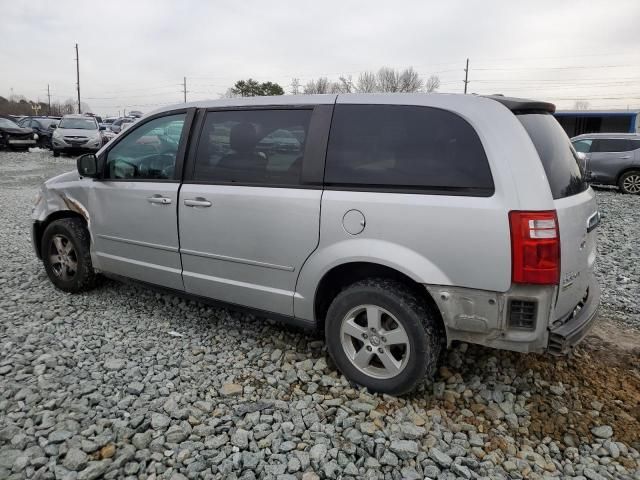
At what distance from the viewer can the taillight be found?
2449 mm

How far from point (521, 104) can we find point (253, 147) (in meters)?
1.74

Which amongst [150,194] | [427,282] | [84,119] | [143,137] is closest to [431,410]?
[427,282]

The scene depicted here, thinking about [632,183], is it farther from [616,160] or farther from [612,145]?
[612,145]

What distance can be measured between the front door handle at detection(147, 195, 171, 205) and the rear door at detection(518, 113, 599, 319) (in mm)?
2505

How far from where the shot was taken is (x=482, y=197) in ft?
8.36

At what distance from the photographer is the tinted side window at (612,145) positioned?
1326cm

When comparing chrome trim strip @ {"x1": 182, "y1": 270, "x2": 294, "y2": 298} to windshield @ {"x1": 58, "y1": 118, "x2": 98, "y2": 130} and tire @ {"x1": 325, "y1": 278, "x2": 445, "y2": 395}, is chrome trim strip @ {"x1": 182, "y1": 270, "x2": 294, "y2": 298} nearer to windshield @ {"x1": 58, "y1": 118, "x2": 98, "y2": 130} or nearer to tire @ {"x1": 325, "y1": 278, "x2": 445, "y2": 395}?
tire @ {"x1": 325, "y1": 278, "x2": 445, "y2": 395}

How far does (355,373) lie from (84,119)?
21.4 m

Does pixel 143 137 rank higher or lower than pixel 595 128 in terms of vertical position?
lower

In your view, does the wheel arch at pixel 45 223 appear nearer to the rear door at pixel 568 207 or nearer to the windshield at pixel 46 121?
the rear door at pixel 568 207

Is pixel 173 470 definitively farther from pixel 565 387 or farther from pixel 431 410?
pixel 565 387

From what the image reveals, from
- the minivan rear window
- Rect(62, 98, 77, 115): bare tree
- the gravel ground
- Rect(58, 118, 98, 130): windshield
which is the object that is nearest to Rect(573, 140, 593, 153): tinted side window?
the gravel ground

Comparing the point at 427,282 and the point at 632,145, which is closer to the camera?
the point at 427,282

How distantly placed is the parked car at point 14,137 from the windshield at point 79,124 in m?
2.71
